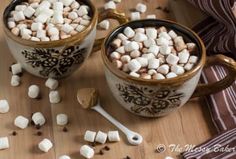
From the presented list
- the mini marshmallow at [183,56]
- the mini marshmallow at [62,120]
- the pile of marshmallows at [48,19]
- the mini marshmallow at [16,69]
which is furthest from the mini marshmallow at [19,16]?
the mini marshmallow at [183,56]

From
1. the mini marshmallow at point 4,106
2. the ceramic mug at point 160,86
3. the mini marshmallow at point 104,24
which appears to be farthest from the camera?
the mini marshmallow at point 104,24

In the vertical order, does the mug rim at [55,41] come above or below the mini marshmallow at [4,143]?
above

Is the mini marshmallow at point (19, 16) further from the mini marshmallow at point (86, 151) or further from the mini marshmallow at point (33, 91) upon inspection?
the mini marshmallow at point (86, 151)

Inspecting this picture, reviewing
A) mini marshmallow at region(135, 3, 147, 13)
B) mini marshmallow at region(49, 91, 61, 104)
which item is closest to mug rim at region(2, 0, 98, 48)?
mini marshmallow at region(49, 91, 61, 104)

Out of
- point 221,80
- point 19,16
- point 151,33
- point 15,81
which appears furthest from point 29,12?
point 221,80

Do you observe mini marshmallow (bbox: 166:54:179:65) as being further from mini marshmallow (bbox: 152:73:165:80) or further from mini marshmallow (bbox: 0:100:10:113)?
mini marshmallow (bbox: 0:100:10:113)
